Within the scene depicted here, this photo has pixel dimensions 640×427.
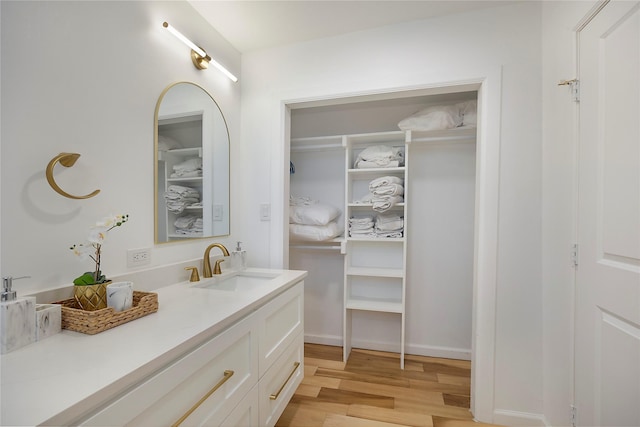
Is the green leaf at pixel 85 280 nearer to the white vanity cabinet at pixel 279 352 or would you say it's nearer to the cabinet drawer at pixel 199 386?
the cabinet drawer at pixel 199 386

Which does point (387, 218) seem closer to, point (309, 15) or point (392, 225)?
point (392, 225)

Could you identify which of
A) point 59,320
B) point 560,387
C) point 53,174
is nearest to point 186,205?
point 53,174

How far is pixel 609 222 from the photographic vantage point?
1.12 metres

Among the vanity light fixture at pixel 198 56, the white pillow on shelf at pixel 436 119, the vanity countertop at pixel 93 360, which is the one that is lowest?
the vanity countertop at pixel 93 360

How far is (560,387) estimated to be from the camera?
57.6 inches

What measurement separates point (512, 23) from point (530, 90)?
1.33 ft

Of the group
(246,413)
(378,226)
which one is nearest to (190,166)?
(246,413)

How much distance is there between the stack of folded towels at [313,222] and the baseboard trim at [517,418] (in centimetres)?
154

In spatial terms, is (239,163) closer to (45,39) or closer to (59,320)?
(45,39)

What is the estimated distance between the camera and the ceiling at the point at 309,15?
164cm

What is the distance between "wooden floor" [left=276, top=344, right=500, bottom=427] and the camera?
1735 millimetres

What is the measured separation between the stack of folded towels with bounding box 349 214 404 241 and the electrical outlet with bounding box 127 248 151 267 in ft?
5.08

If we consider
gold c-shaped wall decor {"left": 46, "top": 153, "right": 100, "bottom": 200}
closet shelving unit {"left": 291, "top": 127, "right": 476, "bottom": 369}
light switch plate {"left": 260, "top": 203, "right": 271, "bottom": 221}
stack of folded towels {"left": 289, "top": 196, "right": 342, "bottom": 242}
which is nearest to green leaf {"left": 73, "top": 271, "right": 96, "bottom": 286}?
gold c-shaped wall decor {"left": 46, "top": 153, "right": 100, "bottom": 200}

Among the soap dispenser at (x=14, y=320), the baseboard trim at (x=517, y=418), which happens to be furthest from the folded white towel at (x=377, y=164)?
the soap dispenser at (x=14, y=320)
